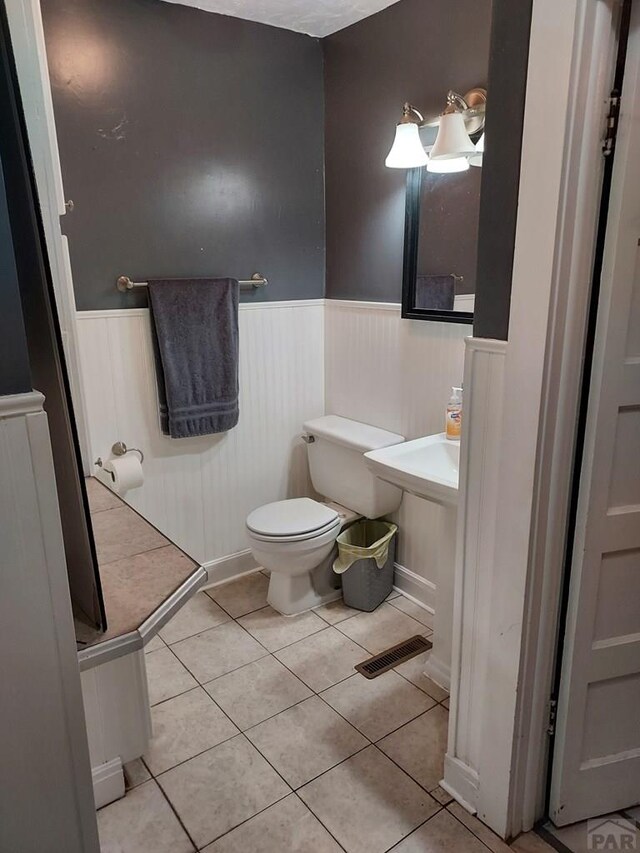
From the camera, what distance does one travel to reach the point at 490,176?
1315mm

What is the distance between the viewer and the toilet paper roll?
90.9 inches

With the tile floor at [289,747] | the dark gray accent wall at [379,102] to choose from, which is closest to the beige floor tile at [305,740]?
the tile floor at [289,747]

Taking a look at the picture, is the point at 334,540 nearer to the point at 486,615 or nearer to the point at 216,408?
the point at 216,408

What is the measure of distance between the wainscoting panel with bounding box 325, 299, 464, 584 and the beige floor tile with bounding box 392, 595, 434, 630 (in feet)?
0.18

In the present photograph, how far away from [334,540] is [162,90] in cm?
195

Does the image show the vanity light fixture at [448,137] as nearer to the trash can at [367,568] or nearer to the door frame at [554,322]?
the door frame at [554,322]

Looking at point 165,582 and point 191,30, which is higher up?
point 191,30

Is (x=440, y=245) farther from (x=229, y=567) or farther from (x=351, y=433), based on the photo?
(x=229, y=567)

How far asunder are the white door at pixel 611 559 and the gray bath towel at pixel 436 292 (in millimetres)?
1067

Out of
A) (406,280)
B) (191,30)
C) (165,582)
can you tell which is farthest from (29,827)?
(191,30)

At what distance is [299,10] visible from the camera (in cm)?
231

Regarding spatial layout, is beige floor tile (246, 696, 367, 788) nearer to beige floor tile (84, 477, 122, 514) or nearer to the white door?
the white door

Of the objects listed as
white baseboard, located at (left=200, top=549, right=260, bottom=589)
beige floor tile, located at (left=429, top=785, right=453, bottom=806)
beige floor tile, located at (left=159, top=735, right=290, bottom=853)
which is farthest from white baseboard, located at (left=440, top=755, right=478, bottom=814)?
white baseboard, located at (left=200, top=549, right=260, bottom=589)

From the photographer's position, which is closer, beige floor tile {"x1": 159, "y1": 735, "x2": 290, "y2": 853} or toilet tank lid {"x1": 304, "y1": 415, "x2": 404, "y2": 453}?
beige floor tile {"x1": 159, "y1": 735, "x2": 290, "y2": 853}
